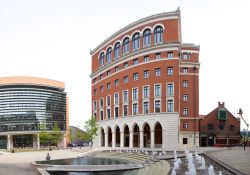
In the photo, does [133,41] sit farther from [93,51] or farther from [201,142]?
[201,142]

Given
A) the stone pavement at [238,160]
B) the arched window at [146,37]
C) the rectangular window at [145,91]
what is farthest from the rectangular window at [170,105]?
the stone pavement at [238,160]

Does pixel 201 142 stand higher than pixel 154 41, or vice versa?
pixel 154 41

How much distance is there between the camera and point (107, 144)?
6769cm

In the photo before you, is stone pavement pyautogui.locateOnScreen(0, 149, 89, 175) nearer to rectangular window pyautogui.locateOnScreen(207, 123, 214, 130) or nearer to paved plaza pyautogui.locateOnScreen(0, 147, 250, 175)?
paved plaza pyautogui.locateOnScreen(0, 147, 250, 175)

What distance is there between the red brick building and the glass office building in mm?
43266

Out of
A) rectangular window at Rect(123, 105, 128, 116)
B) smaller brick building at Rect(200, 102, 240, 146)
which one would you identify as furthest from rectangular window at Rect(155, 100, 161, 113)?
smaller brick building at Rect(200, 102, 240, 146)

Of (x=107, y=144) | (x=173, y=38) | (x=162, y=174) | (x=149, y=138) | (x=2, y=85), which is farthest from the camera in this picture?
(x=2, y=85)

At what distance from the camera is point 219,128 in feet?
215

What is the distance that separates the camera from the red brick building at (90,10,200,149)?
53.9 metres

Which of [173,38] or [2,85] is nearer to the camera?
[173,38]

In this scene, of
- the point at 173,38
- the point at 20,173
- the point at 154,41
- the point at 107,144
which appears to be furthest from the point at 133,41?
the point at 20,173

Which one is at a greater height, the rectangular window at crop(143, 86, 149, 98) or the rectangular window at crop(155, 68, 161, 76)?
the rectangular window at crop(155, 68, 161, 76)

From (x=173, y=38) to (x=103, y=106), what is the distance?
87.4 ft

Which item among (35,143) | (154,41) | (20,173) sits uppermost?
(154,41)
